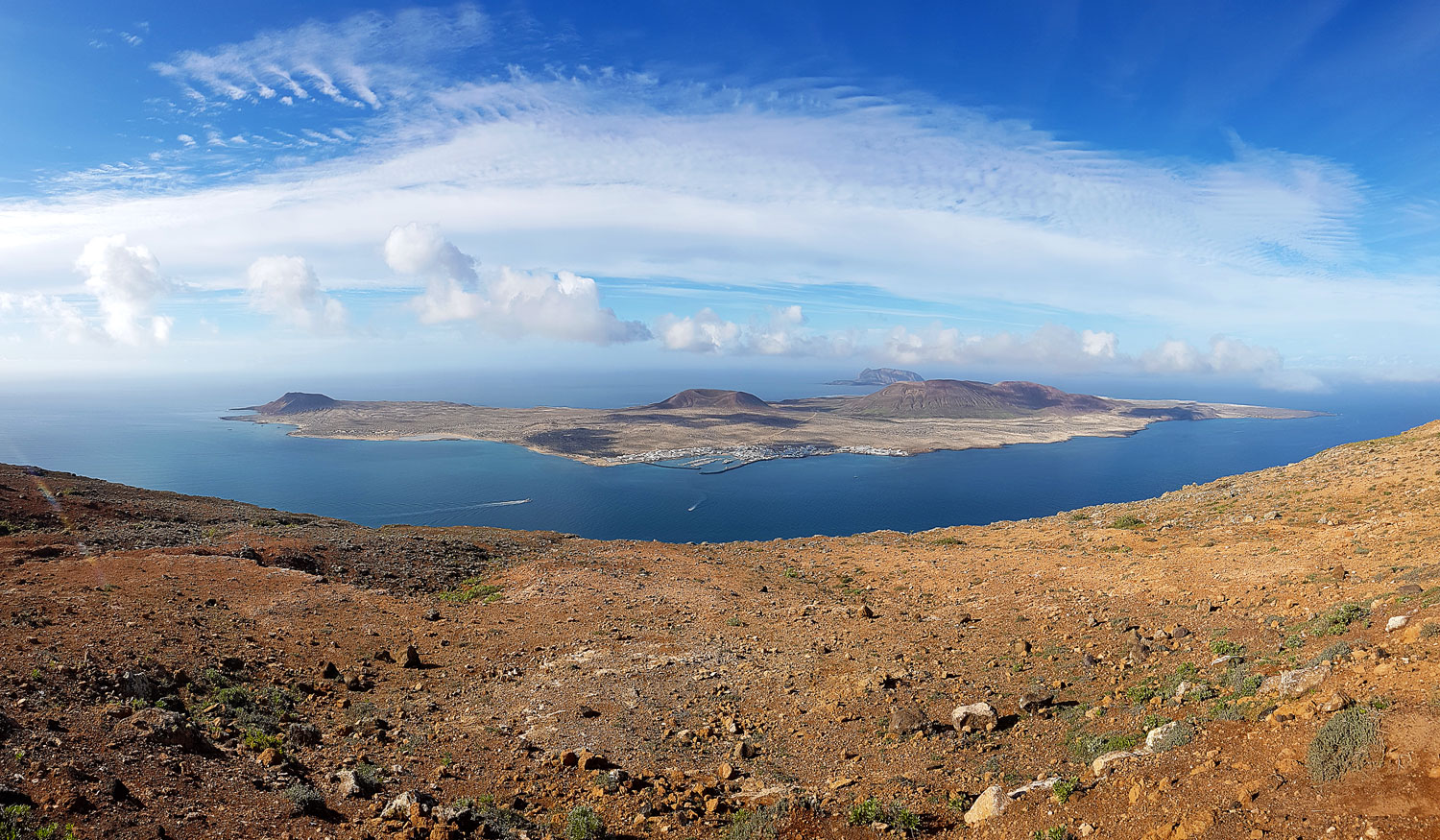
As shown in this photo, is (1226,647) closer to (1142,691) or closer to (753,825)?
(1142,691)

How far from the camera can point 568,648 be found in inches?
639

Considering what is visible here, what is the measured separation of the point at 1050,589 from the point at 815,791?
12061mm

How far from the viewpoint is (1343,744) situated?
6.98 m

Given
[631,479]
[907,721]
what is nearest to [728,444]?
[631,479]

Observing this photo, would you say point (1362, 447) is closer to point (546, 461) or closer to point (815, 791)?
point (815, 791)

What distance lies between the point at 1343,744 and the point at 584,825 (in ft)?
31.1

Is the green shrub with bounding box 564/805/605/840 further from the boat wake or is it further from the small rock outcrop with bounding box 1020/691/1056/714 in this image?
the boat wake

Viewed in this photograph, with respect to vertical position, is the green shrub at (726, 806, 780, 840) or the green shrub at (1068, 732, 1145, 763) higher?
the green shrub at (1068, 732, 1145, 763)

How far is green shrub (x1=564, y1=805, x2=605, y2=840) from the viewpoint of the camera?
8453 mm

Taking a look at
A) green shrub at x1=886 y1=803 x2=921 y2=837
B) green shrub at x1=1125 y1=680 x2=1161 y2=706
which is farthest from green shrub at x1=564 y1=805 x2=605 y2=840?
green shrub at x1=1125 y1=680 x2=1161 y2=706

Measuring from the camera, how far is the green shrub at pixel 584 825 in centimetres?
845

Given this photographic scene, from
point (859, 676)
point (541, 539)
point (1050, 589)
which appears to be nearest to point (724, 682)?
point (859, 676)

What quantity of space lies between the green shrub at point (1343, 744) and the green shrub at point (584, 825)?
8824 millimetres

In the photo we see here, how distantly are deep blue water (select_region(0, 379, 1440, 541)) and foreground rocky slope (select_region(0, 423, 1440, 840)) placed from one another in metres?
56.2
